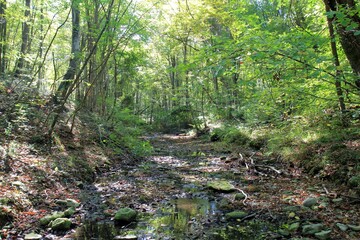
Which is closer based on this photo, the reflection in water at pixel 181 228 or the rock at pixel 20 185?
the reflection in water at pixel 181 228

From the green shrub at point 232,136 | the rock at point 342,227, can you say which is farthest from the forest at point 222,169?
the green shrub at point 232,136

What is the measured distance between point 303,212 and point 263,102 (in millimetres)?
5964

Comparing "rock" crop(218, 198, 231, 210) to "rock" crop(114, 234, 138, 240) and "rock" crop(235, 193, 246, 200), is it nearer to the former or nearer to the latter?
"rock" crop(235, 193, 246, 200)

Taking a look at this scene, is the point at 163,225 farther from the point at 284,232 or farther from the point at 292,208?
the point at 292,208

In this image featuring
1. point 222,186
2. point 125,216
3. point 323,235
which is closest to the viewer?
point 323,235

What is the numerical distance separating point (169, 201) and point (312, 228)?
294cm

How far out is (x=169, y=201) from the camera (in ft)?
19.4

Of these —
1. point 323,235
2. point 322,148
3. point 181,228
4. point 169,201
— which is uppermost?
point 322,148

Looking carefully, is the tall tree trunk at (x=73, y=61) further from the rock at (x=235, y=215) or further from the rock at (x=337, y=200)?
the rock at (x=337, y=200)

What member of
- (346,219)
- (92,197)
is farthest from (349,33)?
(92,197)

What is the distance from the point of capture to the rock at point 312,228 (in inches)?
155

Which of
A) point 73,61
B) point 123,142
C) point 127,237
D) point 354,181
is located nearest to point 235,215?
point 127,237

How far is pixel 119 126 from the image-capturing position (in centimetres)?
1291

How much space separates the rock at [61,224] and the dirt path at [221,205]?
8.8 inches
